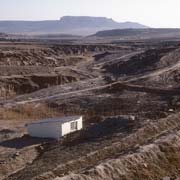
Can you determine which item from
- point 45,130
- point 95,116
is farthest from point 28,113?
point 45,130

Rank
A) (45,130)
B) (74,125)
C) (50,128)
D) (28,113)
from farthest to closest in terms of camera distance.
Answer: (28,113), (74,125), (45,130), (50,128)

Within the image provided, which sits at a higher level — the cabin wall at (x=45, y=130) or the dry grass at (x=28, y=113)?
the cabin wall at (x=45, y=130)

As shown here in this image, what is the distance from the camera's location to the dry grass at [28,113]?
133ft

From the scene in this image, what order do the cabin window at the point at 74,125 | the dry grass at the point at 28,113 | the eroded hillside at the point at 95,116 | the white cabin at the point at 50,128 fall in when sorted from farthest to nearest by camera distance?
the dry grass at the point at 28,113 < the cabin window at the point at 74,125 < the white cabin at the point at 50,128 < the eroded hillside at the point at 95,116

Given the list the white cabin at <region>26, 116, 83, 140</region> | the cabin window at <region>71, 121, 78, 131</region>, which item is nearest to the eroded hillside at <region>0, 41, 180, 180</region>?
the white cabin at <region>26, 116, 83, 140</region>

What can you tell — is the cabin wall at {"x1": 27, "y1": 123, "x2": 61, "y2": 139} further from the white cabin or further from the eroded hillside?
the eroded hillside

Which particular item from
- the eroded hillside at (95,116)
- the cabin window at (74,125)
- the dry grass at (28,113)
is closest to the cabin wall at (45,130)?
the eroded hillside at (95,116)

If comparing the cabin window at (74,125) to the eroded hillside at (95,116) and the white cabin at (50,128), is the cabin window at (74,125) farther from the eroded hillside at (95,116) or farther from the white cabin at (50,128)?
the eroded hillside at (95,116)

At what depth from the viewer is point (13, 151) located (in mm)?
28312

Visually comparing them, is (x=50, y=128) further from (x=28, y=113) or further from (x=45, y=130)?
(x=28, y=113)

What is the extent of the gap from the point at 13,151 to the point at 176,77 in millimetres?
28187

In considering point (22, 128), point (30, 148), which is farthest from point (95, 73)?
point (30, 148)

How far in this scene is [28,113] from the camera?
41.6m

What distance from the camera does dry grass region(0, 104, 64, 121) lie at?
40562 mm
